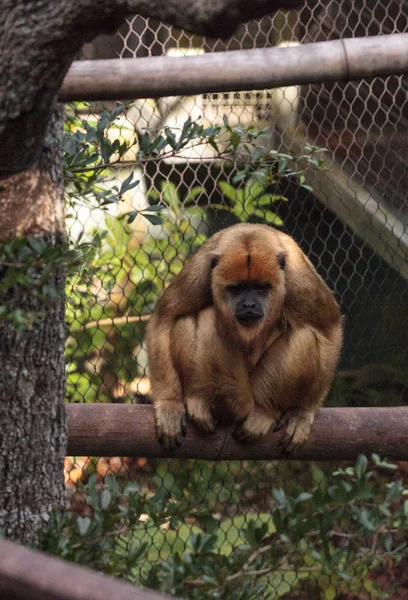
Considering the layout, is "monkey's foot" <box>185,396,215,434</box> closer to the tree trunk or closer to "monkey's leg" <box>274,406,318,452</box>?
"monkey's leg" <box>274,406,318,452</box>

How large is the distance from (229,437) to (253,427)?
0.11 meters

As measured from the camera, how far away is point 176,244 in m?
5.86

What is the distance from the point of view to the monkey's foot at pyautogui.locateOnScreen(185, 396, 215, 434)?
3723 millimetres

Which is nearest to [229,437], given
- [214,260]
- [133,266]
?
[214,260]

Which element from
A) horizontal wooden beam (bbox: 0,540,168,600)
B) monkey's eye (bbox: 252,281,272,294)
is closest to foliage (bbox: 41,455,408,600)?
horizontal wooden beam (bbox: 0,540,168,600)

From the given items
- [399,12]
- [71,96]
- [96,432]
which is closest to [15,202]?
[71,96]

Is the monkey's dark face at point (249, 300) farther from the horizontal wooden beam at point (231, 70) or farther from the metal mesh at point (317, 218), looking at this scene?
the metal mesh at point (317, 218)

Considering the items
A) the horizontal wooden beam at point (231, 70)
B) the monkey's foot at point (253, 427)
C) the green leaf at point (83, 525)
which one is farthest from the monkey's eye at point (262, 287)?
the green leaf at point (83, 525)

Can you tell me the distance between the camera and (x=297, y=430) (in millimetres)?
3711

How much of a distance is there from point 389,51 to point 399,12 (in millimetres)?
3294

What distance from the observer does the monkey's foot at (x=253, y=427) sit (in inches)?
146

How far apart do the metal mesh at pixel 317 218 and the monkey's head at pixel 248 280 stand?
1.96 meters

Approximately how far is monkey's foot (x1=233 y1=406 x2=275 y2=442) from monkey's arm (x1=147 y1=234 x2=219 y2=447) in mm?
244

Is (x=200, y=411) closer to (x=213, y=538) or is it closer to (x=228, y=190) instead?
(x=213, y=538)
